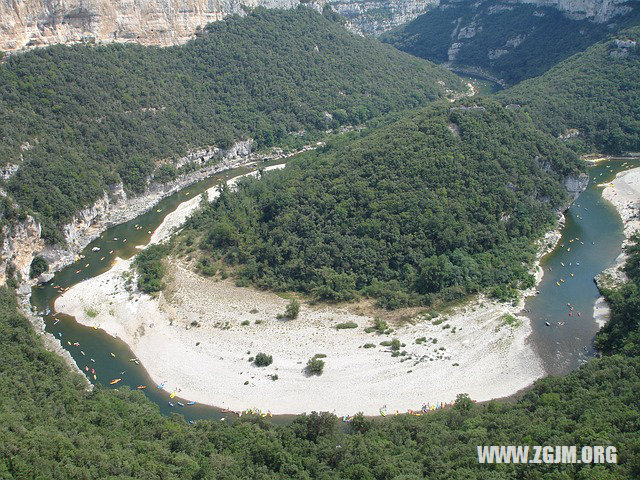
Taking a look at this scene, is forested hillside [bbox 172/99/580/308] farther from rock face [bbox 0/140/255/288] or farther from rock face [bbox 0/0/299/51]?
rock face [bbox 0/0/299/51]

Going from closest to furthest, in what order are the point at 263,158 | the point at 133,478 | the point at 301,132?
the point at 133,478, the point at 263,158, the point at 301,132

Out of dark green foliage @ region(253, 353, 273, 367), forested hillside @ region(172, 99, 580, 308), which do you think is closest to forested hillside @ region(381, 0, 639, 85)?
forested hillside @ region(172, 99, 580, 308)

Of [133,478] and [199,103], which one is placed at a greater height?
[199,103]

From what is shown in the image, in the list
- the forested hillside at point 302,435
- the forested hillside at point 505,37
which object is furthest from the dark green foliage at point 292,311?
the forested hillside at point 505,37

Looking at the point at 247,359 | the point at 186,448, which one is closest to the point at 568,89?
the point at 247,359

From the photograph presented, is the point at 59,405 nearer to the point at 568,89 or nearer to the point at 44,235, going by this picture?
the point at 44,235

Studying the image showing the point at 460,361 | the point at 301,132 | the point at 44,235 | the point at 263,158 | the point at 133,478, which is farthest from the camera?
the point at 301,132

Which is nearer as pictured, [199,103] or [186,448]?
[186,448]
